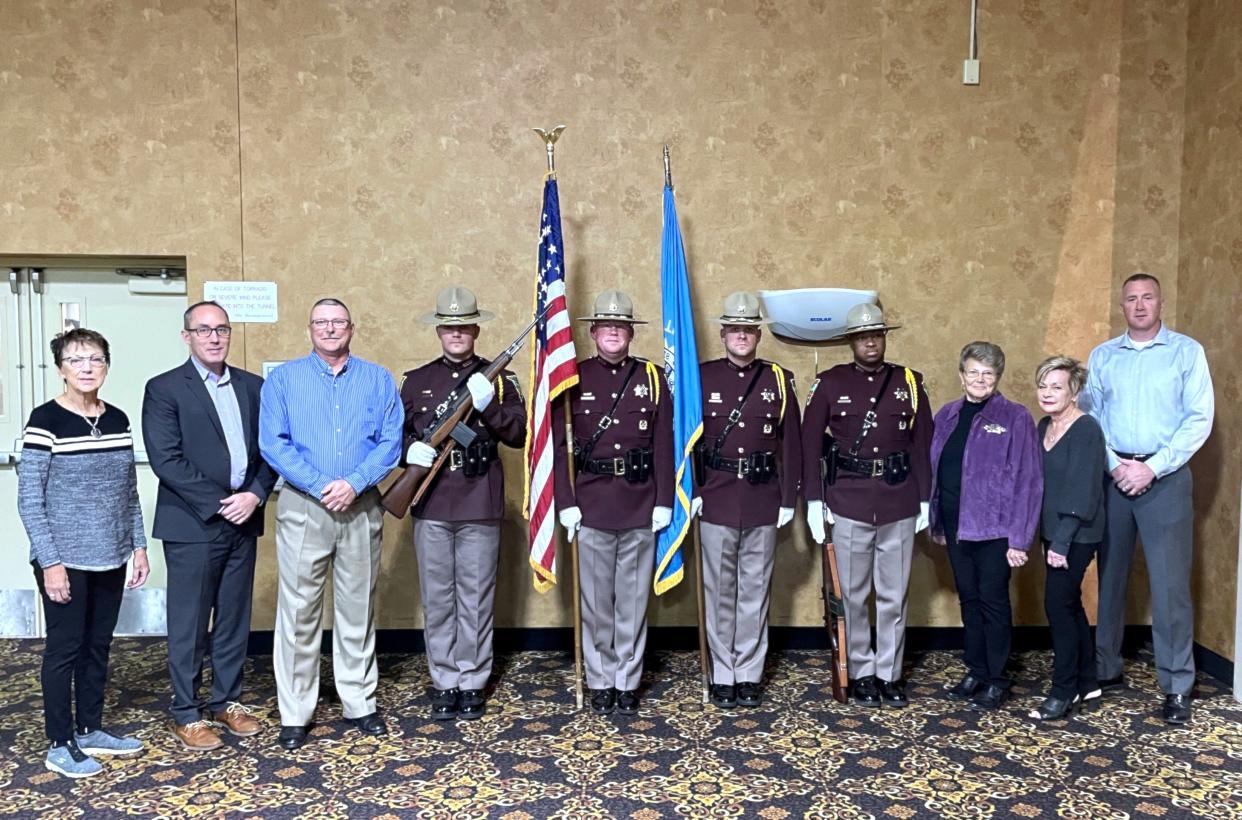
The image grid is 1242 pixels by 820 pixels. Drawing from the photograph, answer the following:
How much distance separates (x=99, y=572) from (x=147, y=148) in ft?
7.35

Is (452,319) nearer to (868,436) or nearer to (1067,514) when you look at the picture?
(868,436)

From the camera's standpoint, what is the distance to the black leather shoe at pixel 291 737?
3229 mm

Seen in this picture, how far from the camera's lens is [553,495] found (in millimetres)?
3701

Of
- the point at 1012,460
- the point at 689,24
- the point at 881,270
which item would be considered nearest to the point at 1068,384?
the point at 1012,460

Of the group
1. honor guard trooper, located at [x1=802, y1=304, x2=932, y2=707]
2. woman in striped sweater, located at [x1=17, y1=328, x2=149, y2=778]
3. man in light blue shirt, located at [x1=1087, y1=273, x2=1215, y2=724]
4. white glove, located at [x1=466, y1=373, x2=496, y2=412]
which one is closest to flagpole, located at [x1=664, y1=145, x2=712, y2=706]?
honor guard trooper, located at [x1=802, y1=304, x2=932, y2=707]

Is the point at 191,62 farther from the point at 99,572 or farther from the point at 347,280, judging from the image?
the point at 99,572

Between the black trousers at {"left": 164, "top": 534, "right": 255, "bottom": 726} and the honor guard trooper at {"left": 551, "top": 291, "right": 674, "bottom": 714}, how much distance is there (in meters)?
1.23

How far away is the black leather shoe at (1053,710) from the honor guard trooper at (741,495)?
1071 millimetres

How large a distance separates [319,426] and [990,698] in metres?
2.82

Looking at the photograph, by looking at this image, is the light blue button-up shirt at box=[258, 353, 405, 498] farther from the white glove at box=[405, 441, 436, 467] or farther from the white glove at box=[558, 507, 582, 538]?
the white glove at box=[558, 507, 582, 538]

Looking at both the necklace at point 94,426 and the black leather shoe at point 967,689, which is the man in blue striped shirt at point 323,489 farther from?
the black leather shoe at point 967,689

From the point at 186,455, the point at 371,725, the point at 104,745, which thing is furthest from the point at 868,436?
the point at 104,745

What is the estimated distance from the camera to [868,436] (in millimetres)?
3697

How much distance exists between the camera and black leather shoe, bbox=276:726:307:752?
3.23m
